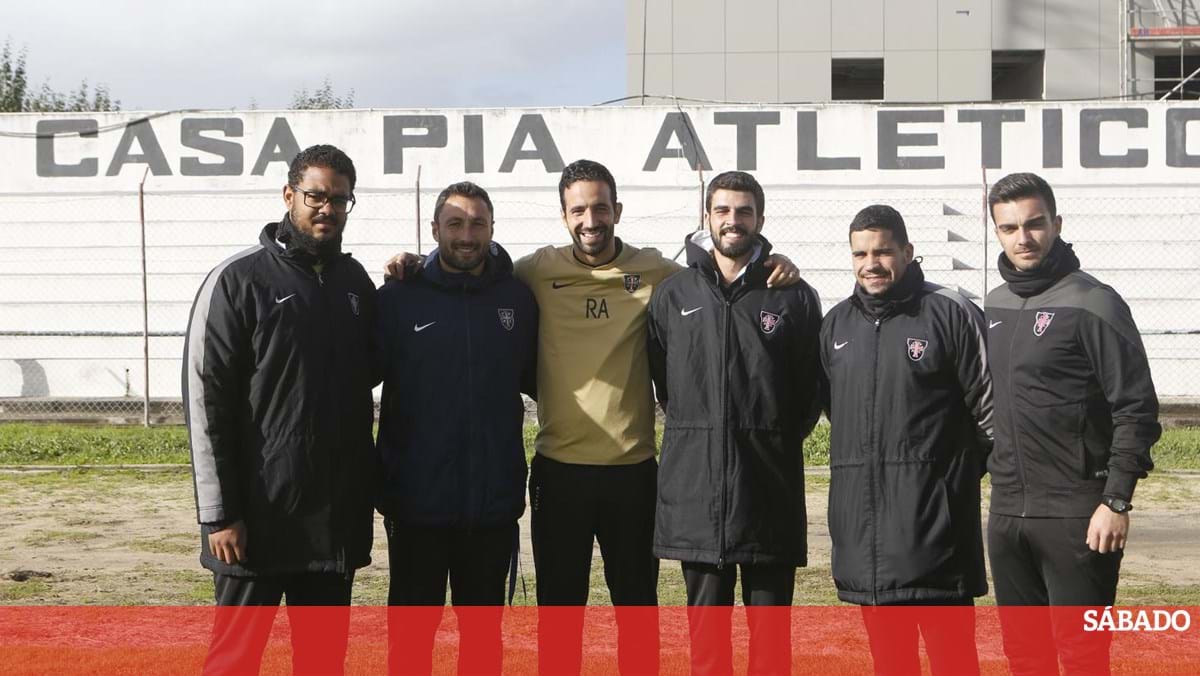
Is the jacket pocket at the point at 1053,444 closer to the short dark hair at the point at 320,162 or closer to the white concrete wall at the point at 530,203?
the short dark hair at the point at 320,162

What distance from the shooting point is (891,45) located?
97.9 feet

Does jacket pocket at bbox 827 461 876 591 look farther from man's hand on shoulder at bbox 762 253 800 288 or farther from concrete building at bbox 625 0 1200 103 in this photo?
concrete building at bbox 625 0 1200 103

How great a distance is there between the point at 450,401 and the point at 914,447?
67.3 inches

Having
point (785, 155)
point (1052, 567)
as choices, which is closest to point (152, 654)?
point (1052, 567)

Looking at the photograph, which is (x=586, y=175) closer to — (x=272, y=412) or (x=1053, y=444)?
(x=272, y=412)

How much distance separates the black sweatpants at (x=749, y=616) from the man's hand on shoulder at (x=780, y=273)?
106 centimetres

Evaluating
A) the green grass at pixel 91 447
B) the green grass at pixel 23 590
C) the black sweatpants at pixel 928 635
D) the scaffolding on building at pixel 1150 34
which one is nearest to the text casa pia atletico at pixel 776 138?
the green grass at pixel 91 447

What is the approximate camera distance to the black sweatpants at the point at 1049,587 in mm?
4488

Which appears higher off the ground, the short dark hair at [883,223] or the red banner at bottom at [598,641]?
the short dark hair at [883,223]

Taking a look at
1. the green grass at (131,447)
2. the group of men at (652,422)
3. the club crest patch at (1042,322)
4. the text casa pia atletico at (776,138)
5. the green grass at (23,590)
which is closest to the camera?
the group of men at (652,422)

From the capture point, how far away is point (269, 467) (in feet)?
14.8

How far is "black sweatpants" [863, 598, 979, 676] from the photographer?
4.46m

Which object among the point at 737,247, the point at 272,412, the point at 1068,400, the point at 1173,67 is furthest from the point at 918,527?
the point at 1173,67

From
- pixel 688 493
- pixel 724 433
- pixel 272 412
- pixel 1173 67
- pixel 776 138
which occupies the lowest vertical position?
pixel 688 493
